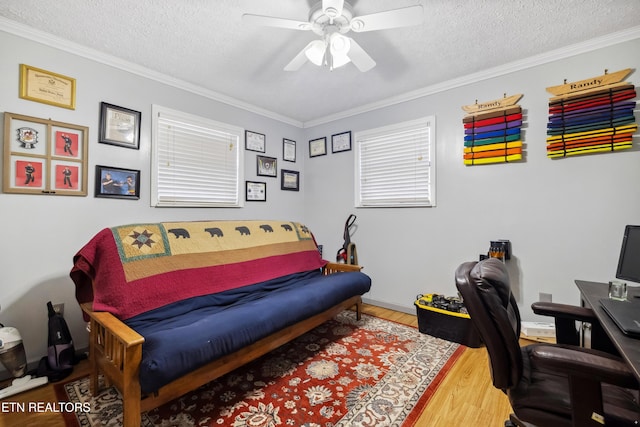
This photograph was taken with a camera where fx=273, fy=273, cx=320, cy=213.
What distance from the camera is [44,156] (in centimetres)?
206

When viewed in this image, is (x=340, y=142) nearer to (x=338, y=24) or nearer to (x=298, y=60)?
(x=298, y=60)

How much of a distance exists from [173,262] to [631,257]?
304 cm

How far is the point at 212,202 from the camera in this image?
10.2 feet

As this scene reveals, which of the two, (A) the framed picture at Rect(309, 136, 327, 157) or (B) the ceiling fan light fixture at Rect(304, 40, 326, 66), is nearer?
(B) the ceiling fan light fixture at Rect(304, 40, 326, 66)

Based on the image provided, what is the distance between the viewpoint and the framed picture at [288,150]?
3912 millimetres

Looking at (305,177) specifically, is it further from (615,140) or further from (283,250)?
(615,140)

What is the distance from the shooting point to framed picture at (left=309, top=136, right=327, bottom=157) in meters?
3.95

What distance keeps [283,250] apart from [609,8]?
3139 millimetres

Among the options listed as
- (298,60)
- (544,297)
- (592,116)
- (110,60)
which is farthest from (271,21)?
(544,297)

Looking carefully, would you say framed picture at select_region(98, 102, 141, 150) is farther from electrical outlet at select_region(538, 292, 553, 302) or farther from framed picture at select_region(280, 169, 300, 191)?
electrical outlet at select_region(538, 292, 553, 302)

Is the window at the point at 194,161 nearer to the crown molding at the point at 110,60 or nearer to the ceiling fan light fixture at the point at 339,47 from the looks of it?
the crown molding at the point at 110,60

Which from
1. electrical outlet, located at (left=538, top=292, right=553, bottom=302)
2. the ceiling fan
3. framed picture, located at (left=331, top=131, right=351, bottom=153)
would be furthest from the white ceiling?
electrical outlet, located at (left=538, top=292, right=553, bottom=302)

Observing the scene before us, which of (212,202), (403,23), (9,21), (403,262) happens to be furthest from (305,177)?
(9,21)

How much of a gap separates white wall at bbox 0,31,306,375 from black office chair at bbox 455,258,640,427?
2764 millimetres
